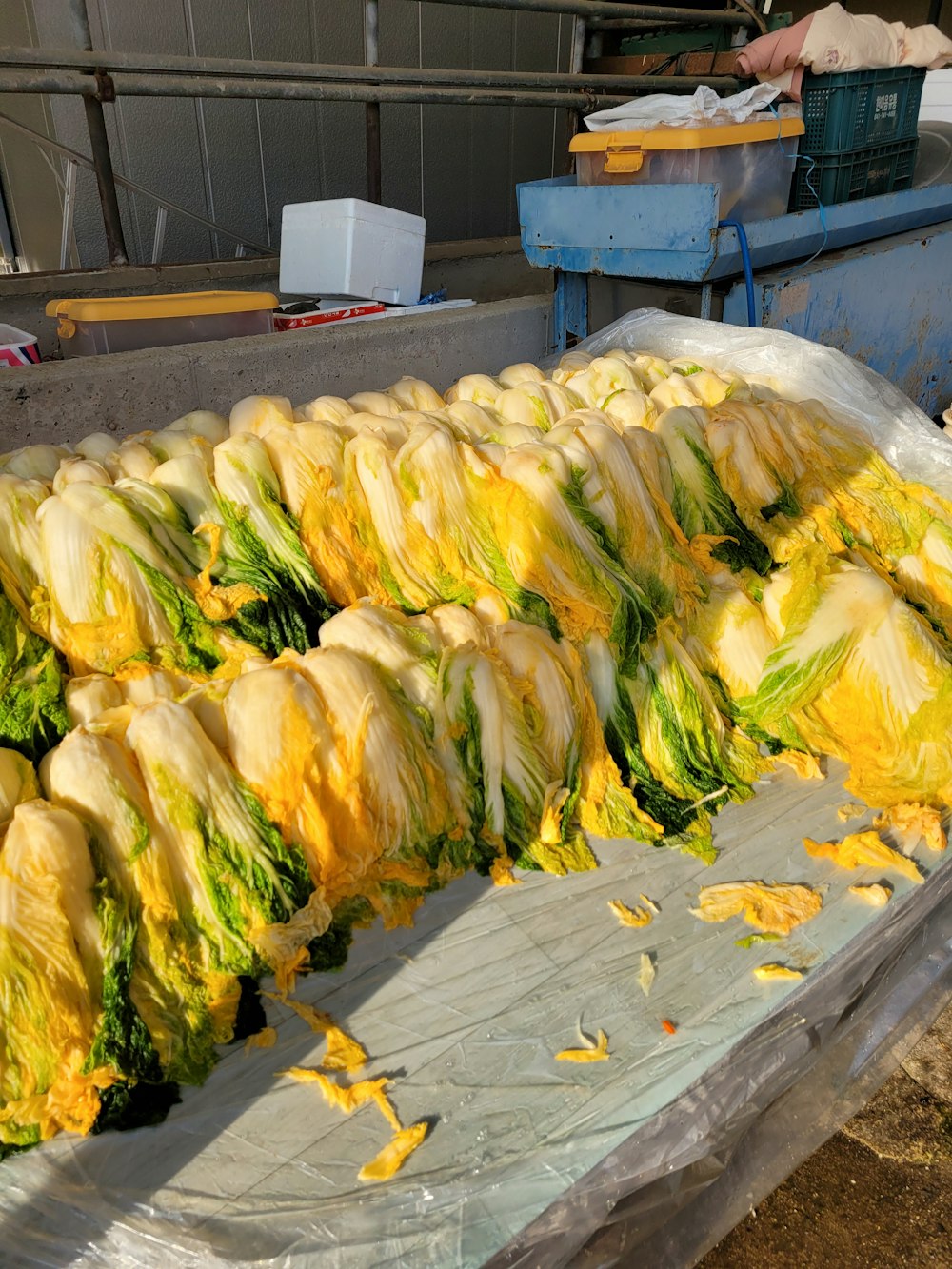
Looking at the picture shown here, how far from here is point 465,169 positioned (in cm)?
952

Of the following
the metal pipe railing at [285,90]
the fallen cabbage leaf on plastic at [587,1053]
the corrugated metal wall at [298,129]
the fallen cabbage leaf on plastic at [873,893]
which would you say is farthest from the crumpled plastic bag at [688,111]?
the corrugated metal wall at [298,129]

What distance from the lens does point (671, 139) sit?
4.12 meters

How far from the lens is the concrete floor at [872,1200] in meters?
2.30

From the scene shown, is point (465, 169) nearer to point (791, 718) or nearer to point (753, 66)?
point (753, 66)

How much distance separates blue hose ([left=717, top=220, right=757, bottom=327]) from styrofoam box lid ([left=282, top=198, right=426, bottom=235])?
1733 millimetres

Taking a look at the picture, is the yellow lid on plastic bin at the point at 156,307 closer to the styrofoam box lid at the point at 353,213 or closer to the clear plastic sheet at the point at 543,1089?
the styrofoam box lid at the point at 353,213

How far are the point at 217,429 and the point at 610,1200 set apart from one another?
8.17 ft

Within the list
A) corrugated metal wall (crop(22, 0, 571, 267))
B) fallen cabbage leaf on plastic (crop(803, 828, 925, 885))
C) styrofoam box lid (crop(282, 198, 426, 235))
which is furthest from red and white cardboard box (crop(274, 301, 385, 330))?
corrugated metal wall (crop(22, 0, 571, 267))

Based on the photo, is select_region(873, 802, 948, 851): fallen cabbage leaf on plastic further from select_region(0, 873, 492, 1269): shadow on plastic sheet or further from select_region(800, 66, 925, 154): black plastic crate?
select_region(800, 66, 925, 154): black plastic crate

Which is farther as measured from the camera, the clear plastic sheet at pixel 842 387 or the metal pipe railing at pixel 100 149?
→ the metal pipe railing at pixel 100 149

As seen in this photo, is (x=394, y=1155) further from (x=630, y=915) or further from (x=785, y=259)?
(x=785, y=259)

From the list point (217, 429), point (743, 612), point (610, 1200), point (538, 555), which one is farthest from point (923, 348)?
point (610, 1200)

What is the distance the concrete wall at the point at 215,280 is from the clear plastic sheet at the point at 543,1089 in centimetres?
427

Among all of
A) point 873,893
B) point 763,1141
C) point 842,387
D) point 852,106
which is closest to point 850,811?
point 873,893
